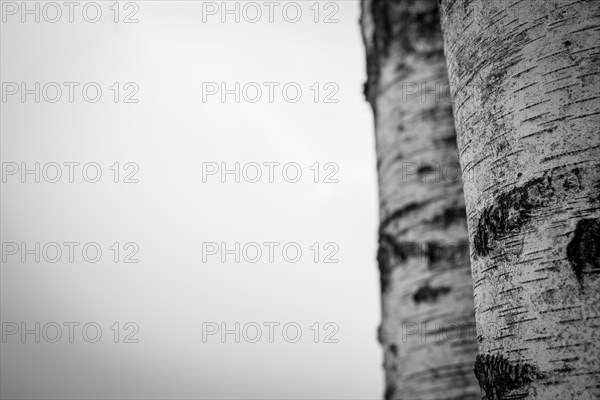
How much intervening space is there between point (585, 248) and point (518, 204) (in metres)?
0.11

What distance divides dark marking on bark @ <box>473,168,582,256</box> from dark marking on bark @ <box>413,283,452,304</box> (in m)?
1.67

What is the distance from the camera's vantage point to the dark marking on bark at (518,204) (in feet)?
2.49

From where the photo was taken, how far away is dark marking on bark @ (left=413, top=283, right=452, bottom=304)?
2.49 meters

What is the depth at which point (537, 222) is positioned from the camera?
0.79 meters

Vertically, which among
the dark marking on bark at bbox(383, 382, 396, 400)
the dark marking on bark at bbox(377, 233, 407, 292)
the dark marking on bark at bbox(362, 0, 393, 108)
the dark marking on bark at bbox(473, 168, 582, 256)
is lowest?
the dark marking on bark at bbox(383, 382, 396, 400)

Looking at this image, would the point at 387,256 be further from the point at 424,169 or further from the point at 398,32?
the point at 398,32

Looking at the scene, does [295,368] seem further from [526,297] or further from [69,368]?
[526,297]

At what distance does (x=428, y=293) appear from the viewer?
2529 mm

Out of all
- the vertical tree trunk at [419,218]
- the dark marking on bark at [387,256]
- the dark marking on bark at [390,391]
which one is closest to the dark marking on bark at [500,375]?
the vertical tree trunk at [419,218]

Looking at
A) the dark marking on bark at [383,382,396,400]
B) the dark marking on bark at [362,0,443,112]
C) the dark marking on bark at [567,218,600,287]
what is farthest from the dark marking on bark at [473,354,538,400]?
the dark marking on bark at [362,0,443,112]

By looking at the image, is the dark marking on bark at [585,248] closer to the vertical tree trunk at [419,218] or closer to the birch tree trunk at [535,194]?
the birch tree trunk at [535,194]

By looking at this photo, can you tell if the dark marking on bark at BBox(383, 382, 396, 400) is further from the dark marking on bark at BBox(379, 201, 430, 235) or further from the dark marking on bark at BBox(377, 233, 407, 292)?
the dark marking on bark at BBox(379, 201, 430, 235)

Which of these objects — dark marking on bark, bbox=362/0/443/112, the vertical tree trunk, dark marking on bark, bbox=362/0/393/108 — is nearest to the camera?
the vertical tree trunk

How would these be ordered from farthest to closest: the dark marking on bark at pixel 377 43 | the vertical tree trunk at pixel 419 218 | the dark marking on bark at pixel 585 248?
1. the dark marking on bark at pixel 377 43
2. the vertical tree trunk at pixel 419 218
3. the dark marking on bark at pixel 585 248
